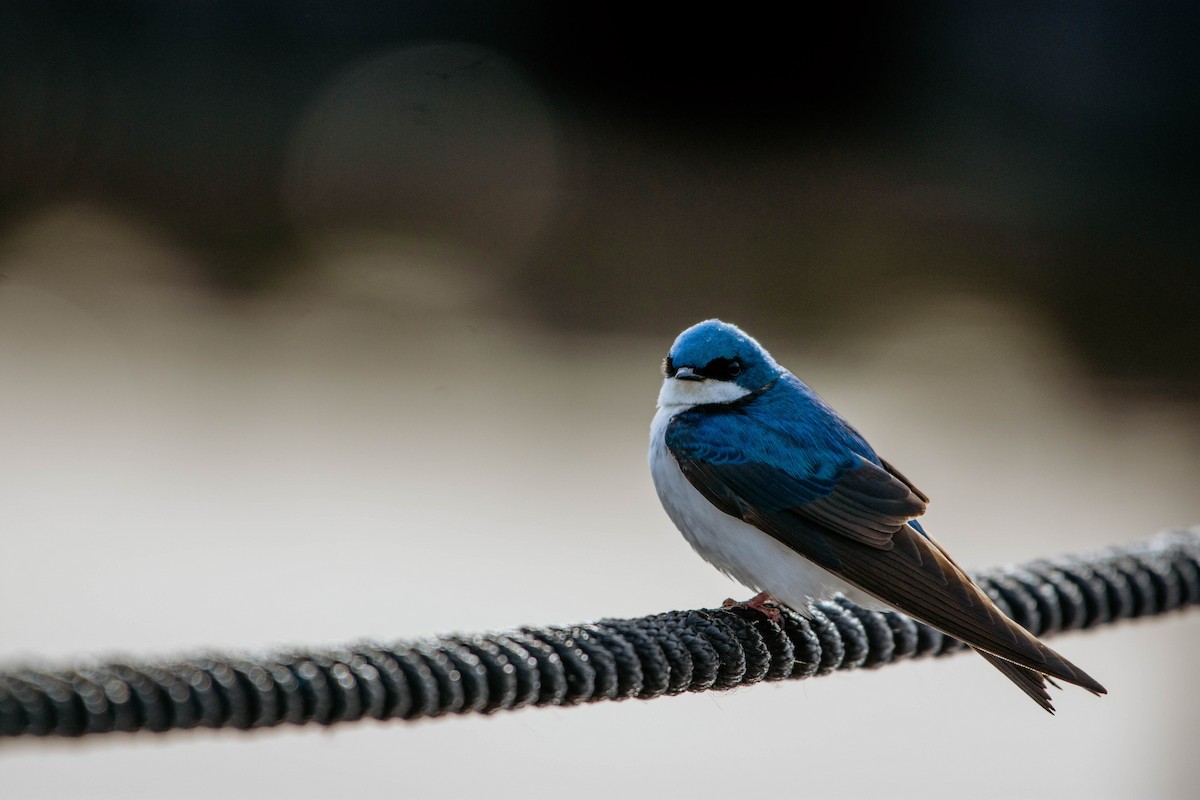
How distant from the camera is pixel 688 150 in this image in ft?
32.2

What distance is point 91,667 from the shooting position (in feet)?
3.40

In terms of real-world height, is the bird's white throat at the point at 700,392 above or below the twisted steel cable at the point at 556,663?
above

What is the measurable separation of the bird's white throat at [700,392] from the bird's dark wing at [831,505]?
0.06 meters

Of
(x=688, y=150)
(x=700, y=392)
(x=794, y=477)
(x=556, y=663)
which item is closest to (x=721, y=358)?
(x=700, y=392)

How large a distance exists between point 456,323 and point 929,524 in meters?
3.44

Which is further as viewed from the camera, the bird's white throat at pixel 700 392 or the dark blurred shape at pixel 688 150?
the dark blurred shape at pixel 688 150

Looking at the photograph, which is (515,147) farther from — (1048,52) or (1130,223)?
(1130,223)

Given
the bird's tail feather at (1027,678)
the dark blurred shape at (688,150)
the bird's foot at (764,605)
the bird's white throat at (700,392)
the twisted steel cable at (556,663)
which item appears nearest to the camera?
the twisted steel cable at (556,663)

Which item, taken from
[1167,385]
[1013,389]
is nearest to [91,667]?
[1013,389]

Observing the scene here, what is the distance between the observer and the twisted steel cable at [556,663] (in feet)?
3.38

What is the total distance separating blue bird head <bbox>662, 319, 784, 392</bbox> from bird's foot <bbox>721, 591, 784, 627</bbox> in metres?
0.37

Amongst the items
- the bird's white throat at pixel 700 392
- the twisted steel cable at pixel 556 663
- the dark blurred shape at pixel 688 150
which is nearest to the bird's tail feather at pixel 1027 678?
the twisted steel cable at pixel 556 663

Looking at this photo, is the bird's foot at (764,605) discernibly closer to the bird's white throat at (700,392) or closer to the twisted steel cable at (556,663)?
the twisted steel cable at (556,663)

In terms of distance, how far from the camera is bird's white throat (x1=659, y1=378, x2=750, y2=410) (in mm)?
2141
